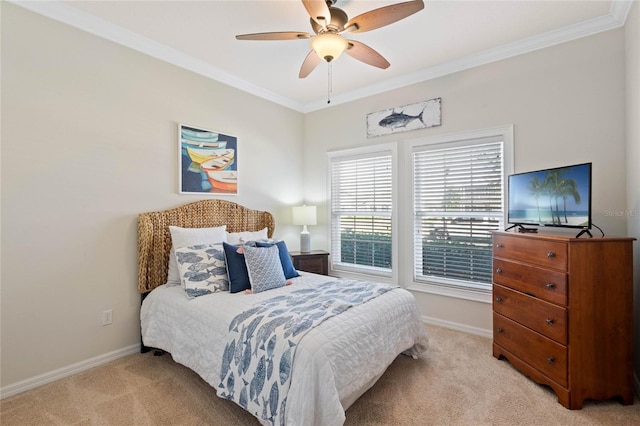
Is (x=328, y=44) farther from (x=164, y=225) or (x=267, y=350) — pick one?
(x=164, y=225)

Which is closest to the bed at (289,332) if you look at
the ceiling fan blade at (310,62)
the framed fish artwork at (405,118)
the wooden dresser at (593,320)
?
the wooden dresser at (593,320)

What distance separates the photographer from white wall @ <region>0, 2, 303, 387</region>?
212 centimetres

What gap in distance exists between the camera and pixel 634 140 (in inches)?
85.4

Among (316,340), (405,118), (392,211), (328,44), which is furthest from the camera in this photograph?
(392,211)

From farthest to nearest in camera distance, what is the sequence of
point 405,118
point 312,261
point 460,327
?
point 312,261
point 405,118
point 460,327

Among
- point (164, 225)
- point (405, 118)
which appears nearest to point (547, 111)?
point (405, 118)

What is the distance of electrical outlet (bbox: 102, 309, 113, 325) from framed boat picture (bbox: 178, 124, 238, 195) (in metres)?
1.21

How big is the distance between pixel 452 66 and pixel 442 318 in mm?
2664

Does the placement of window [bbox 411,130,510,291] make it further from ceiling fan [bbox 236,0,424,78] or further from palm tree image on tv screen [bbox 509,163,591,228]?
ceiling fan [bbox 236,0,424,78]

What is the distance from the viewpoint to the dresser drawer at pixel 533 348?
6.48 feet

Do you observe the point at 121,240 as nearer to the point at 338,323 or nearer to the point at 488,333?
the point at 338,323

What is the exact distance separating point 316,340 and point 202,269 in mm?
1306

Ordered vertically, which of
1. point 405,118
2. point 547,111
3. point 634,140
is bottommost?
point 634,140

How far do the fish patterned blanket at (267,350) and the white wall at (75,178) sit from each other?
1408 mm
